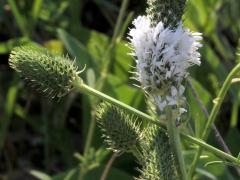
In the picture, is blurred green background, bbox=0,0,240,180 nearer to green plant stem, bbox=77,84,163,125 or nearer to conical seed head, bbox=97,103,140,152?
conical seed head, bbox=97,103,140,152

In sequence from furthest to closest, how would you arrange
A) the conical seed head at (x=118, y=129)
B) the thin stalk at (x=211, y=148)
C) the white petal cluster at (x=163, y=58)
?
1. the conical seed head at (x=118, y=129)
2. the thin stalk at (x=211, y=148)
3. the white petal cluster at (x=163, y=58)

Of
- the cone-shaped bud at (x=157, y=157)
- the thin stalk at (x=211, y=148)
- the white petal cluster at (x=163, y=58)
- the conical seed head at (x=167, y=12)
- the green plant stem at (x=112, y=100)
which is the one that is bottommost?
the cone-shaped bud at (x=157, y=157)

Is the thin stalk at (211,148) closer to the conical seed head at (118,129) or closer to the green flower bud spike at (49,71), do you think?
the green flower bud spike at (49,71)

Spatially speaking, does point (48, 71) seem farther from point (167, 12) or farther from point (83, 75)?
point (83, 75)

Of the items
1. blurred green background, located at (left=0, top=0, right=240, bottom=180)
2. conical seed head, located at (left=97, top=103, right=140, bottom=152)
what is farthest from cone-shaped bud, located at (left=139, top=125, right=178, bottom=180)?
blurred green background, located at (left=0, top=0, right=240, bottom=180)

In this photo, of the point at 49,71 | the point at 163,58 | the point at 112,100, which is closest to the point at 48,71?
the point at 49,71

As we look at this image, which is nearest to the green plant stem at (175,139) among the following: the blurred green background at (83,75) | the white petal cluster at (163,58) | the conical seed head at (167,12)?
the white petal cluster at (163,58)

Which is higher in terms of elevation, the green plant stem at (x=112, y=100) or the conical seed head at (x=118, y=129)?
the green plant stem at (x=112, y=100)

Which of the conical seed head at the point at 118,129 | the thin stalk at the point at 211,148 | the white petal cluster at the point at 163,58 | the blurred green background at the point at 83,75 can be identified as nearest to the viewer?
the white petal cluster at the point at 163,58

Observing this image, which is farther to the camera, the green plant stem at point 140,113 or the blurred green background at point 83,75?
the blurred green background at point 83,75
